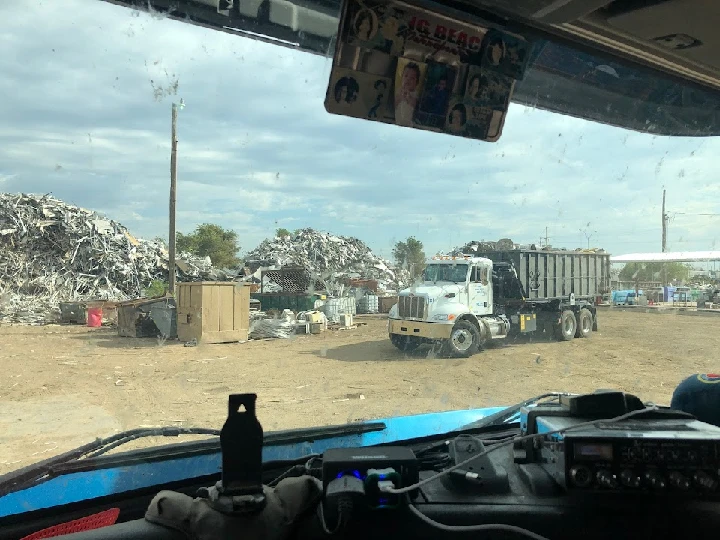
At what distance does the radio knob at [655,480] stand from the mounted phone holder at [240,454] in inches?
37.2

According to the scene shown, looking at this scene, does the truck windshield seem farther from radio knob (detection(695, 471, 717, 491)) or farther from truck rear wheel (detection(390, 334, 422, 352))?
radio knob (detection(695, 471, 717, 491))

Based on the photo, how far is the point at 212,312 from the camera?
6.50 meters

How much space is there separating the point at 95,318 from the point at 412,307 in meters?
5.75

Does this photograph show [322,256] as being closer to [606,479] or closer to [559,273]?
[606,479]

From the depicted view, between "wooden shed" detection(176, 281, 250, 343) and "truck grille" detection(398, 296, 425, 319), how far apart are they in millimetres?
3763

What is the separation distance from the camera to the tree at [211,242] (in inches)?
81.0

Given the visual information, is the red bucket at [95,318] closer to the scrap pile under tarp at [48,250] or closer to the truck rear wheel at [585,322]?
the scrap pile under tarp at [48,250]

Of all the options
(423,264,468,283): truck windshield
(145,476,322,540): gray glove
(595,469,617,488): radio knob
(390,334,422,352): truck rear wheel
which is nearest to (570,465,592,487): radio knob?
(595,469,617,488): radio knob

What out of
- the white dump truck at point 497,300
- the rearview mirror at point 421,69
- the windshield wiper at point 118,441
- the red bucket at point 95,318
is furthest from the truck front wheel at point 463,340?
the rearview mirror at point 421,69

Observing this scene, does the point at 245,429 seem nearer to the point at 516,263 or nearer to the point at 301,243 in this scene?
the point at 301,243

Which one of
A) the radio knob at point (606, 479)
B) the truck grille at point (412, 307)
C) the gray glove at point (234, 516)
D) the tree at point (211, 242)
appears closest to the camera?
the gray glove at point (234, 516)

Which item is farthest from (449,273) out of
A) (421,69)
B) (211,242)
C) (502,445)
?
(502,445)

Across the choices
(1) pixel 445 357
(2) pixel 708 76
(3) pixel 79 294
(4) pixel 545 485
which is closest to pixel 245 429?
(4) pixel 545 485

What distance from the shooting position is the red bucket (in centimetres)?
705
